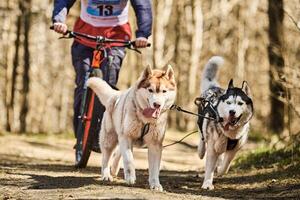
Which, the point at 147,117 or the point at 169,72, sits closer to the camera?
the point at 147,117

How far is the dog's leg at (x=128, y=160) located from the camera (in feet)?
21.3

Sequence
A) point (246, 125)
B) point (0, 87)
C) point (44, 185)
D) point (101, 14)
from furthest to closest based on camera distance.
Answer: point (0, 87) → point (101, 14) → point (246, 125) → point (44, 185)

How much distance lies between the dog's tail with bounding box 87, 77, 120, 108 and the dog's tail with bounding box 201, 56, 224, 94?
4.12ft

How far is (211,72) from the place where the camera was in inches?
337

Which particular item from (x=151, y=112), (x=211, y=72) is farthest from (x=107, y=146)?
(x=211, y=72)

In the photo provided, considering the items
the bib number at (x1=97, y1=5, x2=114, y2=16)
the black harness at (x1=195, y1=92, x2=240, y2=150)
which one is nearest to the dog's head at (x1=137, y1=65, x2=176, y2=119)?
the black harness at (x1=195, y1=92, x2=240, y2=150)

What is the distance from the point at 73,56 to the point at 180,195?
265 centimetres

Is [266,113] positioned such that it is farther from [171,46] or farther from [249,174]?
[249,174]

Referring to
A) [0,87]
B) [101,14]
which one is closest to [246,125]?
[101,14]

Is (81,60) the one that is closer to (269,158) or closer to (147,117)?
(147,117)

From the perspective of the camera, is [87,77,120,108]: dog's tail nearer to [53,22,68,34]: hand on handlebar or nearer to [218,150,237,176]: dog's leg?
[53,22,68,34]: hand on handlebar

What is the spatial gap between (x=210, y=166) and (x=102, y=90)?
108 centimetres

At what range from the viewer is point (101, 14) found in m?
8.21

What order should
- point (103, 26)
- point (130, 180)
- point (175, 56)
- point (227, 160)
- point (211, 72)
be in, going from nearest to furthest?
point (130, 180) < point (227, 160) < point (103, 26) < point (211, 72) < point (175, 56)
